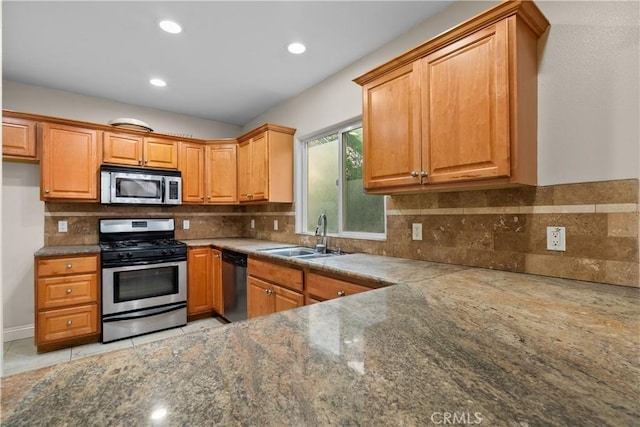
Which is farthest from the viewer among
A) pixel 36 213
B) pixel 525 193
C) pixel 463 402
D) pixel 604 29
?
pixel 36 213

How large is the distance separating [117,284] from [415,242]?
281 centimetres

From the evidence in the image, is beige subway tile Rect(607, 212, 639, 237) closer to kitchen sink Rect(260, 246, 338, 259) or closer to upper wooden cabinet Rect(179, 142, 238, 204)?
kitchen sink Rect(260, 246, 338, 259)

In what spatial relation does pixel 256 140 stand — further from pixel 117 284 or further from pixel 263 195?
pixel 117 284

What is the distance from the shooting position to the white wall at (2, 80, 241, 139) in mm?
3037

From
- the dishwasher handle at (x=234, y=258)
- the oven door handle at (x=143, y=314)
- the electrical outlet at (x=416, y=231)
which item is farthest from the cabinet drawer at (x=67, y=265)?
the electrical outlet at (x=416, y=231)

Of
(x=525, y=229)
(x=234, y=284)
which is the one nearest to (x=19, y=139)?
(x=234, y=284)

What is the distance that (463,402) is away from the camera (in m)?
0.50

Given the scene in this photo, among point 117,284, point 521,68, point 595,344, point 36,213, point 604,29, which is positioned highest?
point 604,29

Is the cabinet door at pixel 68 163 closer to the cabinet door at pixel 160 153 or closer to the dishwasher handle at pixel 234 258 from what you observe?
the cabinet door at pixel 160 153

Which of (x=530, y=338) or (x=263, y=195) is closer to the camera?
(x=530, y=338)

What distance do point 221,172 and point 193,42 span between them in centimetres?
178

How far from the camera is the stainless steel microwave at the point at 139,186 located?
3.15 metres

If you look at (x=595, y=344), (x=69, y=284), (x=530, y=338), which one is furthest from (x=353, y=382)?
(x=69, y=284)

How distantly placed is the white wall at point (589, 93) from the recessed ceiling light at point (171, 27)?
7.67 feet
